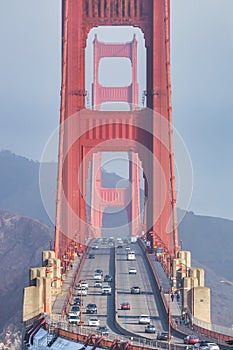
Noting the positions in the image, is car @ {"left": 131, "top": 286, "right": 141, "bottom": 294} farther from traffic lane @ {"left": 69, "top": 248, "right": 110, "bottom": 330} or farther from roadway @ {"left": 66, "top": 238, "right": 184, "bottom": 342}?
traffic lane @ {"left": 69, "top": 248, "right": 110, "bottom": 330}

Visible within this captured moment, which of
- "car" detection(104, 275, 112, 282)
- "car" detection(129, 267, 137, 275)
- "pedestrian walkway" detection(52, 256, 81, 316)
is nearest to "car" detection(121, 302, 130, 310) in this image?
"pedestrian walkway" detection(52, 256, 81, 316)

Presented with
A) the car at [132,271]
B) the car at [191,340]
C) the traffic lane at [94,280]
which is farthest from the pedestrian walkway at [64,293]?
the car at [191,340]

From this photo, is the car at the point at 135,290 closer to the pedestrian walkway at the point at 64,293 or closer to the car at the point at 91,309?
the pedestrian walkway at the point at 64,293

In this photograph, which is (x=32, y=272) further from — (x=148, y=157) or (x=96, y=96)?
(x=96, y=96)

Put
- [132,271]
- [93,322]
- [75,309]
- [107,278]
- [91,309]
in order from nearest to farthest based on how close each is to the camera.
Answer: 1. [93,322]
2. [75,309]
3. [91,309]
4. [107,278]
5. [132,271]

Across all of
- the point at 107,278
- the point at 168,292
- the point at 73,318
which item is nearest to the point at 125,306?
the point at 168,292

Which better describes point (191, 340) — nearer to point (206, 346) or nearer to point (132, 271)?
point (206, 346)

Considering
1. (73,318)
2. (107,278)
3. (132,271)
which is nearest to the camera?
(73,318)
